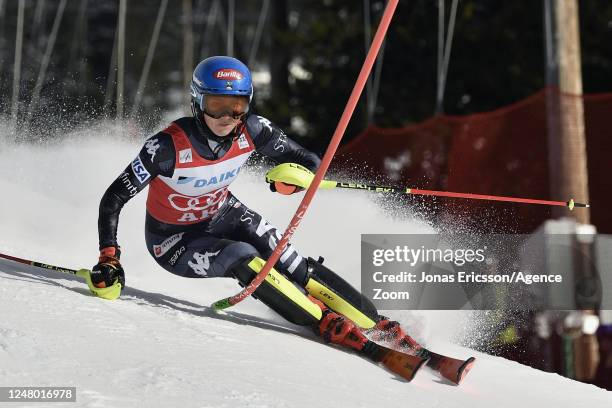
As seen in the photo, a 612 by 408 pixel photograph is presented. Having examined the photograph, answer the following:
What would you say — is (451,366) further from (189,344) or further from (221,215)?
(221,215)

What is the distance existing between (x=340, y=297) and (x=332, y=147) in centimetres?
111

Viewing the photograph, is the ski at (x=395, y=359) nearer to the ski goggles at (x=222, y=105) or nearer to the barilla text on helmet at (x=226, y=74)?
the ski goggles at (x=222, y=105)

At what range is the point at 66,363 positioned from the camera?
3.84 m

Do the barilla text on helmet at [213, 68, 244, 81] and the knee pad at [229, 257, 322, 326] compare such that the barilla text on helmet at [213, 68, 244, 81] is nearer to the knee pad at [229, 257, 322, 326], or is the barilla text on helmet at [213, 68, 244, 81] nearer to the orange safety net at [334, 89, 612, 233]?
the knee pad at [229, 257, 322, 326]

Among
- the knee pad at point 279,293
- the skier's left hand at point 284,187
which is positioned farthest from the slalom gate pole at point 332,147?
the skier's left hand at point 284,187

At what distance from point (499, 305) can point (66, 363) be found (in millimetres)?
4251

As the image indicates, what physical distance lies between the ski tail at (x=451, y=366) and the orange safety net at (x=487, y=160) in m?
2.40

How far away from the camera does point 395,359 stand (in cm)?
498

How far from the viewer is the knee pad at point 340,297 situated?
18.1ft

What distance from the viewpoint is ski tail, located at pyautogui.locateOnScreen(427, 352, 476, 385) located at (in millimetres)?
5023

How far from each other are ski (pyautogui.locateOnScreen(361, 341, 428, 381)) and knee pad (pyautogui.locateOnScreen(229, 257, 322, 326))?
0.36 meters

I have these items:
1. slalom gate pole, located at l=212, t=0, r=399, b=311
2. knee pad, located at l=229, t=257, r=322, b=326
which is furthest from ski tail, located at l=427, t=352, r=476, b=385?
slalom gate pole, located at l=212, t=0, r=399, b=311

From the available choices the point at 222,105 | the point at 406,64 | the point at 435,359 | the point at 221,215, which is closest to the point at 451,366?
the point at 435,359

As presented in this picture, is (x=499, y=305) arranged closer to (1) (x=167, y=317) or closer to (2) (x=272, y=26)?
(1) (x=167, y=317)
